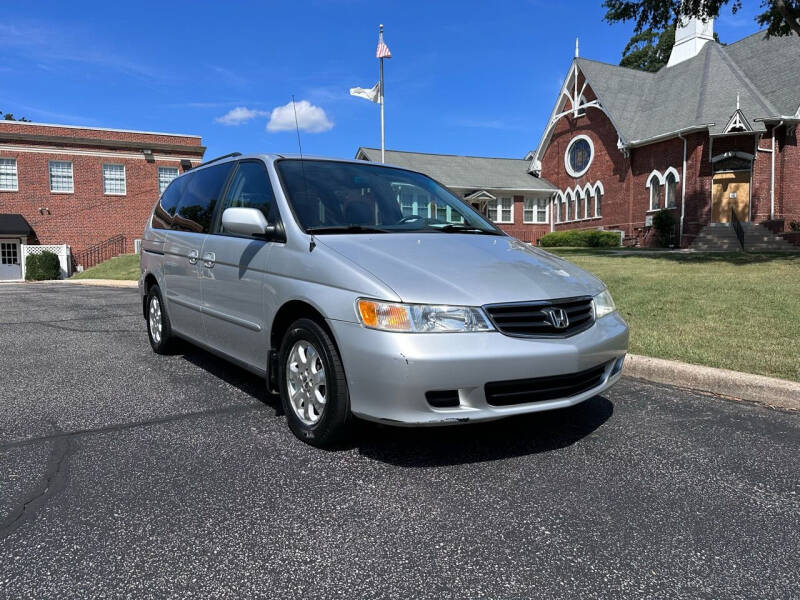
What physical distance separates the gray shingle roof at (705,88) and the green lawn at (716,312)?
14.5 metres

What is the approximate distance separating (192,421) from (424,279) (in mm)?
1991

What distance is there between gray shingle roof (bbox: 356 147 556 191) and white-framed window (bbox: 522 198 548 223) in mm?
944

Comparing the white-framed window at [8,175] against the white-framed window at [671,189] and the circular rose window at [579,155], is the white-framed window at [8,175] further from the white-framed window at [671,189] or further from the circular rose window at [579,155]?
the white-framed window at [671,189]

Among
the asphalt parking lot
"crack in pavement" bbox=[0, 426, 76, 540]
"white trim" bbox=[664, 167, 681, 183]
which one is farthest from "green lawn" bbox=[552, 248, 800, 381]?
"white trim" bbox=[664, 167, 681, 183]

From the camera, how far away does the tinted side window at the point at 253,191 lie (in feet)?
13.8

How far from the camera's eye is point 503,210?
111 ft

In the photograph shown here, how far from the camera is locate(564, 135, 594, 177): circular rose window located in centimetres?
3144

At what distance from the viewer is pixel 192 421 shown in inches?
161

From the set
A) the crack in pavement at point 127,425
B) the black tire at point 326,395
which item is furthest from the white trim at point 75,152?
the black tire at point 326,395

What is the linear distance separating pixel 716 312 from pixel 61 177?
3214cm

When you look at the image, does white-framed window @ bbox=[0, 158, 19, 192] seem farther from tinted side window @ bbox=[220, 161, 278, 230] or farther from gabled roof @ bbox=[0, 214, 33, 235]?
tinted side window @ bbox=[220, 161, 278, 230]

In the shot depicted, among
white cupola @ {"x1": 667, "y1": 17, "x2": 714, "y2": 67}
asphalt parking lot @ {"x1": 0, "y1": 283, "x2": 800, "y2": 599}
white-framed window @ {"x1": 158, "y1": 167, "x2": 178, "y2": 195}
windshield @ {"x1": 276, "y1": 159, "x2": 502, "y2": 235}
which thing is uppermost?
white cupola @ {"x1": 667, "y1": 17, "x2": 714, "y2": 67}

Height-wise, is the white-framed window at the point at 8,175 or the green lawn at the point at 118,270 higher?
the white-framed window at the point at 8,175

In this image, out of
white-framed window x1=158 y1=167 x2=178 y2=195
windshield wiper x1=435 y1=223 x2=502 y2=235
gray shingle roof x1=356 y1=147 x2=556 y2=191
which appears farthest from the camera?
white-framed window x1=158 y1=167 x2=178 y2=195
